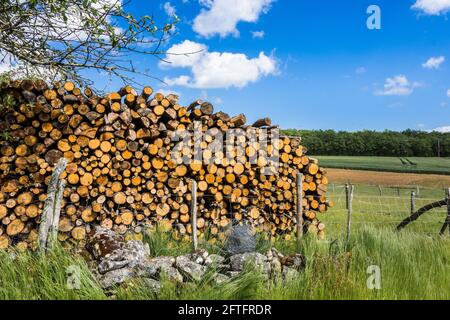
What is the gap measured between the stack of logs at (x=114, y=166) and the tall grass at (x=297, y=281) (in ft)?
4.15

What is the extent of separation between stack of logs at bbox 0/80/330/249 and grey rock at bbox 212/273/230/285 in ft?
8.69

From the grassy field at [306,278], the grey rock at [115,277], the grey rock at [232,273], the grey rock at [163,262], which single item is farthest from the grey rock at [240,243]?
the grey rock at [115,277]

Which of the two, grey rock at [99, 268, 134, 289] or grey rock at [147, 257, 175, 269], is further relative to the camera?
grey rock at [147, 257, 175, 269]

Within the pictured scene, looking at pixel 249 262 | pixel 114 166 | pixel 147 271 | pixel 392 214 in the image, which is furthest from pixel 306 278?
pixel 392 214

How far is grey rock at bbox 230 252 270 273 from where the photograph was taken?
4520mm

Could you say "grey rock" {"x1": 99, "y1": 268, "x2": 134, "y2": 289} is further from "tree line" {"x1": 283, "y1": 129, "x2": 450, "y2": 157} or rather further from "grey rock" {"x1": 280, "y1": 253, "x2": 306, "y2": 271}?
"tree line" {"x1": 283, "y1": 129, "x2": 450, "y2": 157}

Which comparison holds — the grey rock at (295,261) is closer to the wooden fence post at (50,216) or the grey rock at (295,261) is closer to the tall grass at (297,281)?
the tall grass at (297,281)

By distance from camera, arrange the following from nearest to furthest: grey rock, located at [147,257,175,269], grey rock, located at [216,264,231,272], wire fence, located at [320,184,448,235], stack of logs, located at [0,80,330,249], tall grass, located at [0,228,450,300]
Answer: tall grass, located at [0,228,450,300]
grey rock, located at [147,257,175,269]
grey rock, located at [216,264,231,272]
stack of logs, located at [0,80,330,249]
wire fence, located at [320,184,448,235]

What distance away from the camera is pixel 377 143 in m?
55.9

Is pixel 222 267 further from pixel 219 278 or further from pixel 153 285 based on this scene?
pixel 153 285

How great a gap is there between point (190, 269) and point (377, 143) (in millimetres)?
56140

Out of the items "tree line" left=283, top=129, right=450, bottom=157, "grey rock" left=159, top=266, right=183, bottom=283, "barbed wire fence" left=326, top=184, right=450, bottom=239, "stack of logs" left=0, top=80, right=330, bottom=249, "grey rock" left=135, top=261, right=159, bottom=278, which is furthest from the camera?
"tree line" left=283, top=129, right=450, bottom=157

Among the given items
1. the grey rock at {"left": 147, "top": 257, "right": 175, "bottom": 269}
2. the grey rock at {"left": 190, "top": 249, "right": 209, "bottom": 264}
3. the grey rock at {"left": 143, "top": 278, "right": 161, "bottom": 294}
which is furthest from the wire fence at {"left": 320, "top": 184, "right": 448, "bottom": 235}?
the grey rock at {"left": 143, "top": 278, "right": 161, "bottom": 294}
